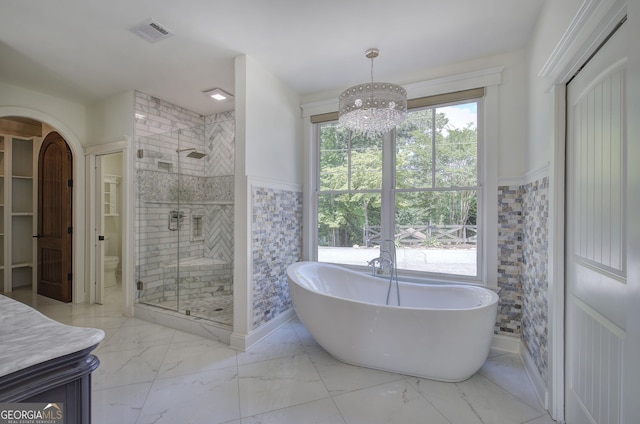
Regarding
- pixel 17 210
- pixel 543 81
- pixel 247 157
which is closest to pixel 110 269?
pixel 17 210

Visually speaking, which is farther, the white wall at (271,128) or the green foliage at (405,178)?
the green foliage at (405,178)

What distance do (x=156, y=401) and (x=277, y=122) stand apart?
8.25ft

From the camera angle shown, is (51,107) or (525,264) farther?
(51,107)

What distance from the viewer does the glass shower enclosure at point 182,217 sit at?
3.19 metres

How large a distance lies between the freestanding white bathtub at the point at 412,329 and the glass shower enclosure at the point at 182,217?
1.35m

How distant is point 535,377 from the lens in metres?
1.92

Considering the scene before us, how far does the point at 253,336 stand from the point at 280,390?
727mm

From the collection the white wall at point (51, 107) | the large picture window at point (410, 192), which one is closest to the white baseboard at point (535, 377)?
the large picture window at point (410, 192)

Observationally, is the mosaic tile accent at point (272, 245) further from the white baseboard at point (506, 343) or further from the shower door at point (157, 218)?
the white baseboard at point (506, 343)

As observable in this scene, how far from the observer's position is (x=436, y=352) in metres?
1.92

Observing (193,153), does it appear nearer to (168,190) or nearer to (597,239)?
(168,190)

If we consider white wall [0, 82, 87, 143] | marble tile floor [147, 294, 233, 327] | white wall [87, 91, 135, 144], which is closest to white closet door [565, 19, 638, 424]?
marble tile floor [147, 294, 233, 327]

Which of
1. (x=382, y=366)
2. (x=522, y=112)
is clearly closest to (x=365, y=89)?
Answer: (x=522, y=112)

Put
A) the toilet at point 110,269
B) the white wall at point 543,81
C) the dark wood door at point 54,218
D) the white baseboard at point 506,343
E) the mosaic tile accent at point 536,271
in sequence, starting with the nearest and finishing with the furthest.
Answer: the white wall at point 543,81, the mosaic tile accent at point 536,271, the white baseboard at point 506,343, the dark wood door at point 54,218, the toilet at point 110,269
